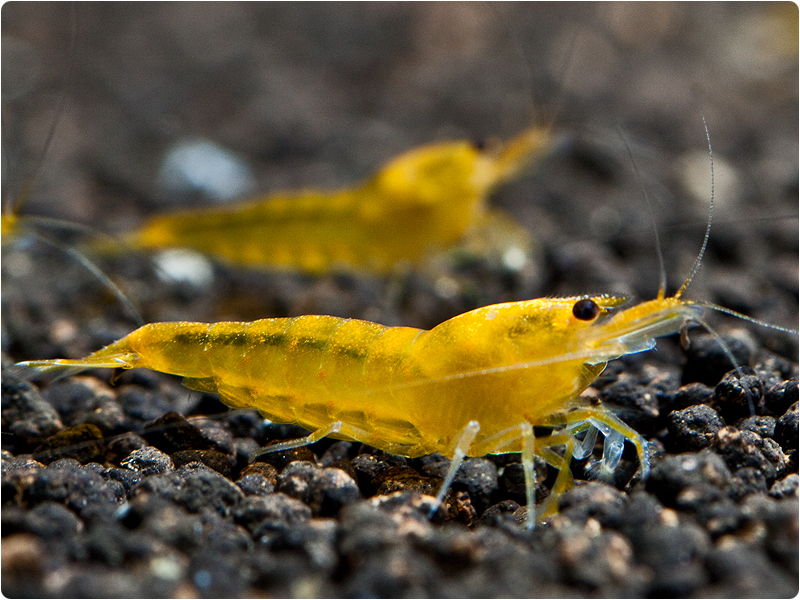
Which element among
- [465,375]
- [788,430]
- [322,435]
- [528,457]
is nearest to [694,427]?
[788,430]

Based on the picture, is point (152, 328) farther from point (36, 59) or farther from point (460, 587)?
point (36, 59)

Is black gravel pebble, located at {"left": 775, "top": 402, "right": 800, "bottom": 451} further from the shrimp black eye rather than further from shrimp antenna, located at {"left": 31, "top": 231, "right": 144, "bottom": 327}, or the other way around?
shrimp antenna, located at {"left": 31, "top": 231, "right": 144, "bottom": 327}

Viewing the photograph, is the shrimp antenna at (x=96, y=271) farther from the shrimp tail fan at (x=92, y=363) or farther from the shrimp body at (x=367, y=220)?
the shrimp body at (x=367, y=220)

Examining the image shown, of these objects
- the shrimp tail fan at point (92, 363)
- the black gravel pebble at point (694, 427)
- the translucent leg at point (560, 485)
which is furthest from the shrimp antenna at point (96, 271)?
the black gravel pebble at point (694, 427)

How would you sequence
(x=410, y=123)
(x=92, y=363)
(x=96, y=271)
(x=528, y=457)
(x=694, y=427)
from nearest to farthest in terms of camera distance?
(x=528, y=457) < (x=694, y=427) < (x=92, y=363) < (x=96, y=271) < (x=410, y=123)

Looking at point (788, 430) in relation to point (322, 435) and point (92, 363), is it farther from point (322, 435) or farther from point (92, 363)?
point (92, 363)

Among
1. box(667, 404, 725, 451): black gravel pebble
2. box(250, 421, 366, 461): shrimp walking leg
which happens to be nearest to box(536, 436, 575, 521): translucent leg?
box(667, 404, 725, 451): black gravel pebble

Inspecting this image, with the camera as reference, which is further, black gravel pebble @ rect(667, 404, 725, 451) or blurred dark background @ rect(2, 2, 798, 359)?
blurred dark background @ rect(2, 2, 798, 359)
